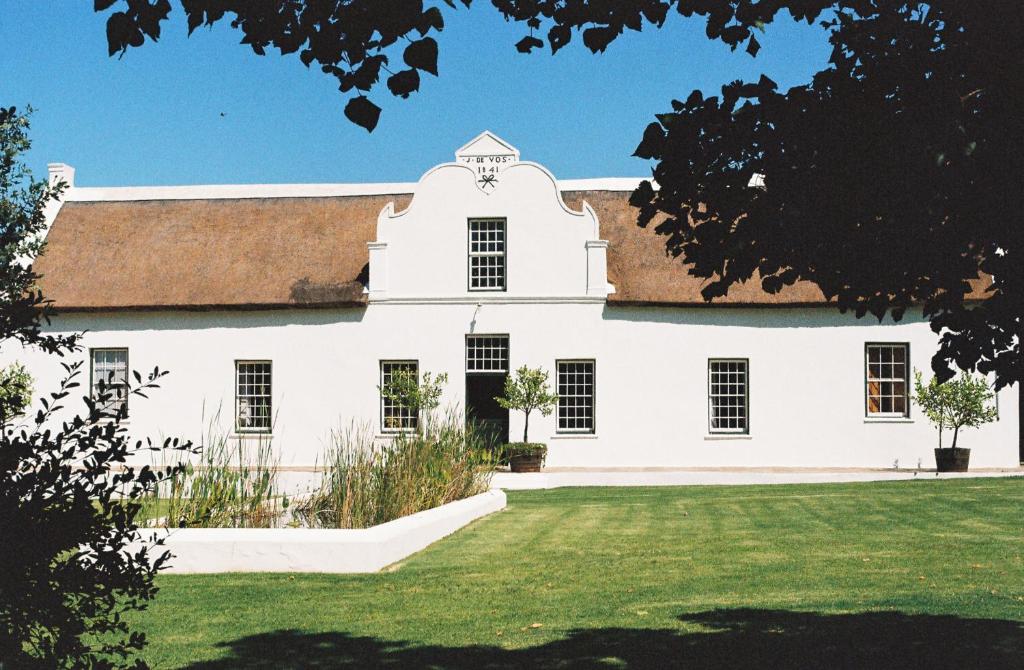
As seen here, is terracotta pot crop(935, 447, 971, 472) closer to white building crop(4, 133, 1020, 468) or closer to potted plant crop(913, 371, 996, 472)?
potted plant crop(913, 371, 996, 472)

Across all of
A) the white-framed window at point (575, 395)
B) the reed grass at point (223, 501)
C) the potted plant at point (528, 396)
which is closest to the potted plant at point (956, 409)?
the white-framed window at point (575, 395)

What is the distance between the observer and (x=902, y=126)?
5.50m

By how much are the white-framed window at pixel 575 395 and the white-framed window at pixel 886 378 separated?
6912mm

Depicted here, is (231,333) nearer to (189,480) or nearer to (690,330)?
(690,330)

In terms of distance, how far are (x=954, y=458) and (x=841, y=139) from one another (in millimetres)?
23113

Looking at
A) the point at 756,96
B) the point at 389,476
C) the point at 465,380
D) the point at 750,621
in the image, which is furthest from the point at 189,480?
the point at 465,380

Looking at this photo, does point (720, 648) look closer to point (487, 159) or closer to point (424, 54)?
point (424, 54)

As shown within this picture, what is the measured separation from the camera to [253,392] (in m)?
30.0

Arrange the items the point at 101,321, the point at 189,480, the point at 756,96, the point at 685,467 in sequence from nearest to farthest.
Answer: the point at 756,96, the point at 189,480, the point at 685,467, the point at 101,321

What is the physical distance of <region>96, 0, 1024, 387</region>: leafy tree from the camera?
4980 millimetres

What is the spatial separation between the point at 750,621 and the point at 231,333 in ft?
76.7

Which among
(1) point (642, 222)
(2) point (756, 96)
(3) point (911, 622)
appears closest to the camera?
(2) point (756, 96)

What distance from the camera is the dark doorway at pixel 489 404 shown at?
29750mm

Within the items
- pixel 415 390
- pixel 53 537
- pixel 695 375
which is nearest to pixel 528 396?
pixel 415 390
